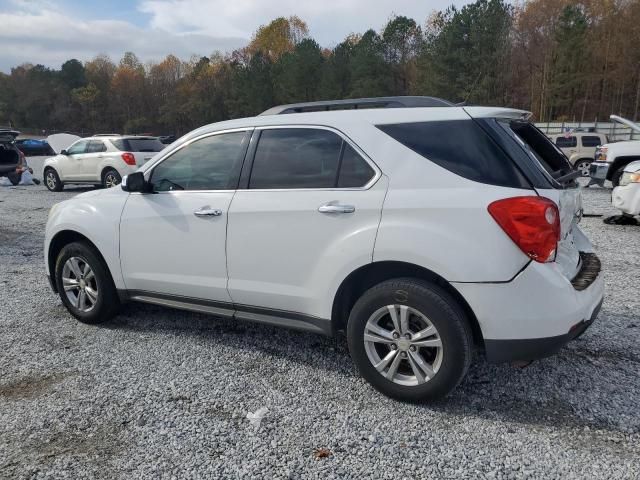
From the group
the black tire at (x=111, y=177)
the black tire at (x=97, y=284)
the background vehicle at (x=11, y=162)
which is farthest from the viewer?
the background vehicle at (x=11, y=162)

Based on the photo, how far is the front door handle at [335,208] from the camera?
310 cm

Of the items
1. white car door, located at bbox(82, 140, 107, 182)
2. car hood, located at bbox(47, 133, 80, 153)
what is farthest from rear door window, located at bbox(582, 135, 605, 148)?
car hood, located at bbox(47, 133, 80, 153)

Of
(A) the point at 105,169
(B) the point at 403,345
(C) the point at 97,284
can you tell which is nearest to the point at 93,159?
(A) the point at 105,169

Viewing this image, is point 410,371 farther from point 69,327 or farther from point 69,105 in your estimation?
point 69,105

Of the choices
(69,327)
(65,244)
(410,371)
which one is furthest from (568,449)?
(65,244)

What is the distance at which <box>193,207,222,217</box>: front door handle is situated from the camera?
3.60 m

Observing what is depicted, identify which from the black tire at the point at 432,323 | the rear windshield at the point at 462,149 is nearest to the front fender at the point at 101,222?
the black tire at the point at 432,323

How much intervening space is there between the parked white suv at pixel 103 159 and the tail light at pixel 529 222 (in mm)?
12999

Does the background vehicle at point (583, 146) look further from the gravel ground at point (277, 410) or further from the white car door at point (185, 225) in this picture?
the white car door at point (185, 225)

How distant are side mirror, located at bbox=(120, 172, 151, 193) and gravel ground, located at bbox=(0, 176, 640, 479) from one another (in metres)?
1.21

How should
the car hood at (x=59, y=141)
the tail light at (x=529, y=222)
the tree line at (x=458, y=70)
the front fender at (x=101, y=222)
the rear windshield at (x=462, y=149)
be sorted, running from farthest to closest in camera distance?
the tree line at (x=458, y=70), the car hood at (x=59, y=141), the front fender at (x=101, y=222), the rear windshield at (x=462, y=149), the tail light at (x=529, y=222)

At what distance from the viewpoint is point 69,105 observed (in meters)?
82.2

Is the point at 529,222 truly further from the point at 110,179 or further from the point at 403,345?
the point at 110,179

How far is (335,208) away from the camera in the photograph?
3.14 m
